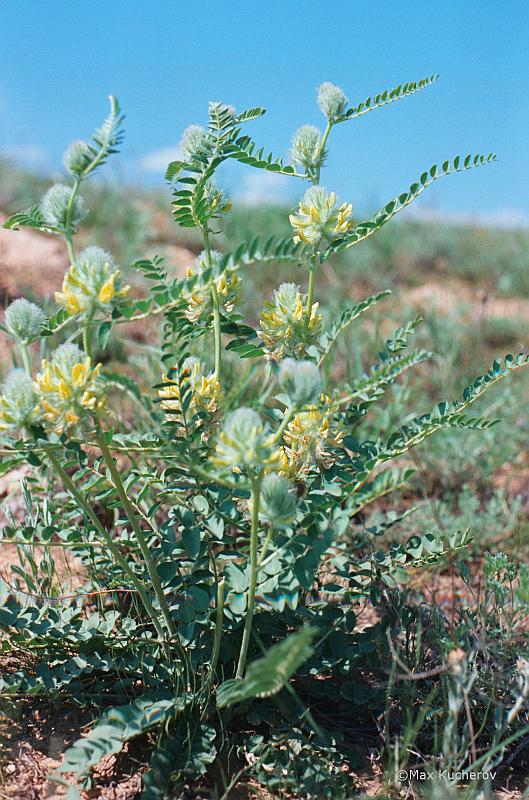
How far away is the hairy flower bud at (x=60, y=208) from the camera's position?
3.82 feet

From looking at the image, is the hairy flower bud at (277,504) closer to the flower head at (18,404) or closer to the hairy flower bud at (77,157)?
the flower head at (18,404)

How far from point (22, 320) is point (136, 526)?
1.35ft

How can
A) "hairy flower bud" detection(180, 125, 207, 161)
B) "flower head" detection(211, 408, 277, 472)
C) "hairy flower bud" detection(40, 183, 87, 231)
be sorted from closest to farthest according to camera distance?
"flower head" detection(211, 408, 277, 472), "hairy flower bud" detection(40, 183, 87, 231), "hairy flower bud" detection(180, 125, 207, 161)

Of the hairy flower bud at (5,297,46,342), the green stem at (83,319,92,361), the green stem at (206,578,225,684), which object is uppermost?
the hairy flower bud at (5,297,46,342)

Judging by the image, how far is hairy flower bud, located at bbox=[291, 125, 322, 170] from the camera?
4.58 ft

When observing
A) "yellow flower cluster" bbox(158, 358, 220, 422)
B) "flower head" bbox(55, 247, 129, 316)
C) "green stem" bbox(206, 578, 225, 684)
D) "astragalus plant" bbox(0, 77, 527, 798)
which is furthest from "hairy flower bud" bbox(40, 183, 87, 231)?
"green stem" bbox(206, 578, 225, 684)

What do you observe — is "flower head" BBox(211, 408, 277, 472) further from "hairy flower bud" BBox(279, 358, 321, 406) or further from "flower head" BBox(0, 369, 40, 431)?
"flower head" BBox(0, 369, 40, 431)

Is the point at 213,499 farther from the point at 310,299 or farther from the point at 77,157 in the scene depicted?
the point at 77,157

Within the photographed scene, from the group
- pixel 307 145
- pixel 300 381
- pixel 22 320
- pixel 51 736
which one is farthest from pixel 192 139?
pixel 51 736

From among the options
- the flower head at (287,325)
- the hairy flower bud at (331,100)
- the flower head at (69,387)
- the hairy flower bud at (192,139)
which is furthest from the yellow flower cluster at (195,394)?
the hairy flower bud at (331,100)

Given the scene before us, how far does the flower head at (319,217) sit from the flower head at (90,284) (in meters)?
0.41

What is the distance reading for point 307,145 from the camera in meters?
1.39

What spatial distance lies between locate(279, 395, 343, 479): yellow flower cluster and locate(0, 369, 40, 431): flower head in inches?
19.7

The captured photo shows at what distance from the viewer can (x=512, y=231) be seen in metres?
8.63
